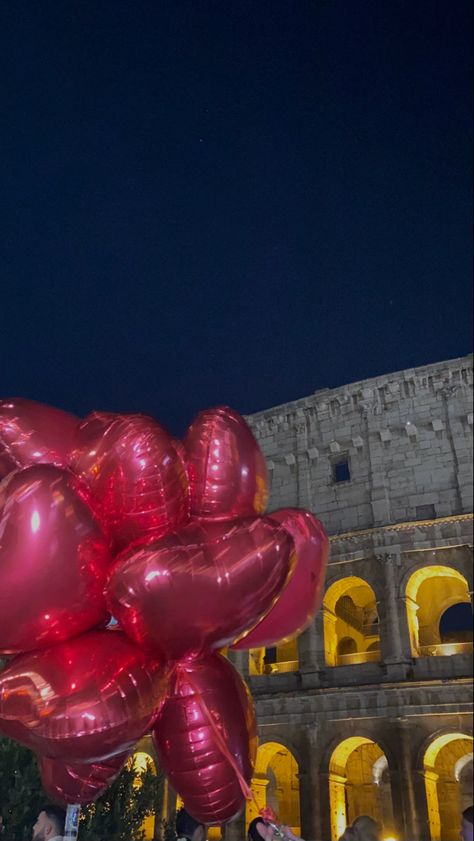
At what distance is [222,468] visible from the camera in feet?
13.3

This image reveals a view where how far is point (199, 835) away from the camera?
5.16 metres

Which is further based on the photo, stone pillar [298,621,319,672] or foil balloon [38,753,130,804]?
stone pillar [298,621,319,672]

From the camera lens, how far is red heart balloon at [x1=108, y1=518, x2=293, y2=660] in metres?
3.47

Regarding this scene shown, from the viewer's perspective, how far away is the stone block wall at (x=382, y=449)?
18875 mm

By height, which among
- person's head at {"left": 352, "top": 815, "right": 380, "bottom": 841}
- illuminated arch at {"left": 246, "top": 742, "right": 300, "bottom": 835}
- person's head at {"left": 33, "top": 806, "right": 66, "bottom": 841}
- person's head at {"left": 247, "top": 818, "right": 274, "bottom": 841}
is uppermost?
person's head at {"left": 33, "top": 806, "right": 66, "bottom": 841}

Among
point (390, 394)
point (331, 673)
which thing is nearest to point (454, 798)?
point (331, 673)

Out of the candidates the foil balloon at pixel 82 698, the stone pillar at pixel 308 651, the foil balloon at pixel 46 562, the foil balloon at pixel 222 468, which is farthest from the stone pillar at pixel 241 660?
the foil balloon at pixel 46 562

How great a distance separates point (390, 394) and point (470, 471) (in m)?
3.24

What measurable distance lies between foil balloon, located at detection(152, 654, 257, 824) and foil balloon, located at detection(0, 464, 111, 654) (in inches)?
27.2

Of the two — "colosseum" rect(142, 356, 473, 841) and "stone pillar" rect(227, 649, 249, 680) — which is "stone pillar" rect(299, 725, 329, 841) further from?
"stone pillar" rect(227, 649, 249, 680)

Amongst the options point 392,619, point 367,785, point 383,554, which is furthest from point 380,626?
point 367,785

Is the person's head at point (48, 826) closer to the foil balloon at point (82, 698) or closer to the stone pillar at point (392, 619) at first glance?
the foil balloon at point (82, 698)

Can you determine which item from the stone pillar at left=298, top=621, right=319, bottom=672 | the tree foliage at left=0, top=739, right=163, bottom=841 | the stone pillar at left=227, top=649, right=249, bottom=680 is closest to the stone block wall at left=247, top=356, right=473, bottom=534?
the stone pillar at left=298, top=621, right=319, bottom=672

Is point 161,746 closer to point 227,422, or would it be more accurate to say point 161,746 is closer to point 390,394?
point 227,422
